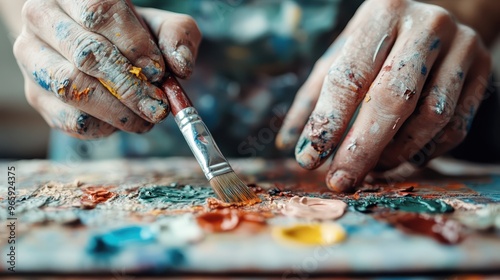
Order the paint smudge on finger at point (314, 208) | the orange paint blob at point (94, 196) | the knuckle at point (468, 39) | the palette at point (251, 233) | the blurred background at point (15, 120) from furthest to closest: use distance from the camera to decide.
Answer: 1. the blurred background at point (15, 120)
2. the knuckle at point (468, 39)
3. the orange paint blob at point (94, 196)
4. the paint smudge on finger at point (314, 208)
5. the palette at point (251, 233)

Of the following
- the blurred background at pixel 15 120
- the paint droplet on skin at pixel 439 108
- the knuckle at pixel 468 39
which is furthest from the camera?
the blurred background at pixel 15 120

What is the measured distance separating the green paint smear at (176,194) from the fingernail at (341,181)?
0.26 meters

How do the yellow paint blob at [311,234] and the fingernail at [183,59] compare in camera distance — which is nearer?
the yellow paint blob at [311,234]

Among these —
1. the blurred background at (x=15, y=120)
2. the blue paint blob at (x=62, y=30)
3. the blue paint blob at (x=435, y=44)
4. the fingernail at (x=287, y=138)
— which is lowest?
the blurred background at (x=15, y=120)

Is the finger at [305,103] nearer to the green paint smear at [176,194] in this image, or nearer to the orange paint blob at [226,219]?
the green paint smear at [176,194]

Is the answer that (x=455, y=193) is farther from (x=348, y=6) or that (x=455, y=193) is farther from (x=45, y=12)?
(x=45, y=12)

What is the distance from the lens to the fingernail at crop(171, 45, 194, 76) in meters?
0.93

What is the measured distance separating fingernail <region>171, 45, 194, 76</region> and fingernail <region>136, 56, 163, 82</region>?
0.04 m

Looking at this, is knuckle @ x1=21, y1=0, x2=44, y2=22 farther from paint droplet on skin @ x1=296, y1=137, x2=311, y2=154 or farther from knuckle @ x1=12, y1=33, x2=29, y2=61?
paint droplet on skin @ x1=296, y1=137, x2=311, y2=154

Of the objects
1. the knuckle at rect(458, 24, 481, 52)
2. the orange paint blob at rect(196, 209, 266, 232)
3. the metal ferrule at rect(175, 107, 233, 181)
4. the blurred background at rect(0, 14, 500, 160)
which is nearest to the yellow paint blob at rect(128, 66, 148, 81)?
the metal ferrule at rect(175, 107, 233, 181)

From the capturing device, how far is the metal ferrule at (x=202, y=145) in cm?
88

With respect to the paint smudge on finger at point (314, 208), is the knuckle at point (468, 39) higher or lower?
higher

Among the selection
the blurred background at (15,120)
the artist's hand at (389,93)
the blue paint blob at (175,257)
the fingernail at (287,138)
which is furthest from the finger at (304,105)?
the blurred background at (15,120)

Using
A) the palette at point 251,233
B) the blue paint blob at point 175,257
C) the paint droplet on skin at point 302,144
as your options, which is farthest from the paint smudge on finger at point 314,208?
the blue paint blob at point 175,257
